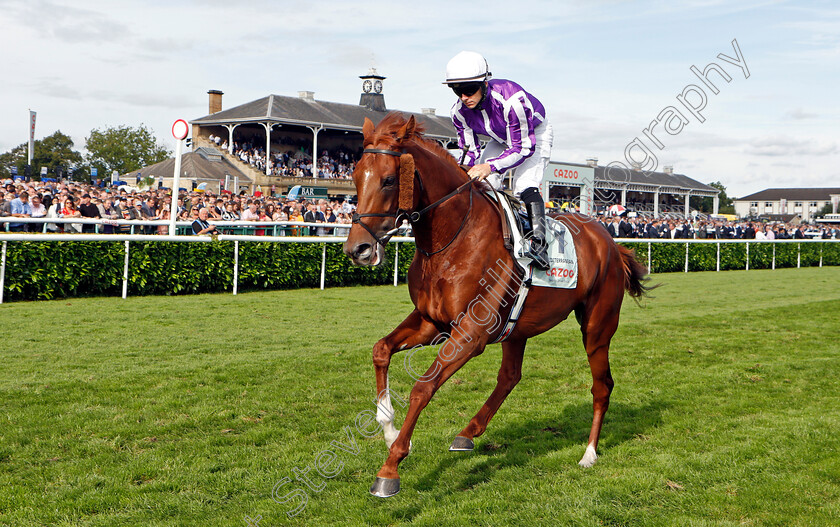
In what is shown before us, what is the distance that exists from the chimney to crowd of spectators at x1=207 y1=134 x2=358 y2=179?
4.28 meters

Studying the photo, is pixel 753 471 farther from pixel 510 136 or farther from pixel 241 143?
pixel 241 143

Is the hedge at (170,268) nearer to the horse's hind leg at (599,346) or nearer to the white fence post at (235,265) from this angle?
the white fence post at (235,265)

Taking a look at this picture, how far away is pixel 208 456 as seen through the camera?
3992mm

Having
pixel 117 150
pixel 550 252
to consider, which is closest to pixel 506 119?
pixel 550 252

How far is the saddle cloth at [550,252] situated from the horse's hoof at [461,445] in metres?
1.03

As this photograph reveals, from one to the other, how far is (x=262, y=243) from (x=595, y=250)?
8710mm

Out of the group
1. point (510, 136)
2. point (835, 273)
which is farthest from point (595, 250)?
point (835, 273)

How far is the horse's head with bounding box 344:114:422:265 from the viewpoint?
10.3 ft

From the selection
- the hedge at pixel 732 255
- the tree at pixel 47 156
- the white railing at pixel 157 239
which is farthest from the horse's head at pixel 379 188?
the tree at pixel 47 156

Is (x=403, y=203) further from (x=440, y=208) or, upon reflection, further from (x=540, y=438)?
(x=540, y=438)

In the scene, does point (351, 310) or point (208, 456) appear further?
point (351, 310)

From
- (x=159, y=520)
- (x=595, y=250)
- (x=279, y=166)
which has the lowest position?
(x=159, y=520)

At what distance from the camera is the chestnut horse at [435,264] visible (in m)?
3.23

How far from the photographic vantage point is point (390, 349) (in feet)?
12.0
